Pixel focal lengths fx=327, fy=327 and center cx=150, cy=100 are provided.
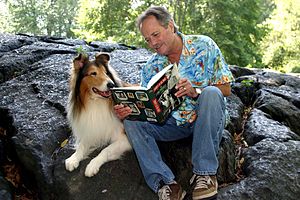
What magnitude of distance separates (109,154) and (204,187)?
3.04ft

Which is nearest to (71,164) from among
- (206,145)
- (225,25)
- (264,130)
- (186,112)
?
(186,112)

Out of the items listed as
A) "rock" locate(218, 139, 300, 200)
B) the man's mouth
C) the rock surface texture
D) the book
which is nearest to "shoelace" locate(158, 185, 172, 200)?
the rock surface texture

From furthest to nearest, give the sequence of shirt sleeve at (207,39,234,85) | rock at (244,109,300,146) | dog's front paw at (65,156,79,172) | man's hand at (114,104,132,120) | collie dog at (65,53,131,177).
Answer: rock at (244,109,300,146) → dog's front paw at (65,156,79,172) → collie dog at (65,53,131,177) → shirt sleeve at (207,39,234,85) → man's hand at (114,104,132,120)

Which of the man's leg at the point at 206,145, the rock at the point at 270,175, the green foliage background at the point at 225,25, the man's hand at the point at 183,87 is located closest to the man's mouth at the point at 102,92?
the man's hand at the point at 183,87

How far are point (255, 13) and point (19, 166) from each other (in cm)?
1182

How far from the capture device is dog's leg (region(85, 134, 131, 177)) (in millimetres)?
2820

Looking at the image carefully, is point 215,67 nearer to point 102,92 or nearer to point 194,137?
point 194,137

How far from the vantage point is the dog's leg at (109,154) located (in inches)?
111

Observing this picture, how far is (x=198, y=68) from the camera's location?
2.71m

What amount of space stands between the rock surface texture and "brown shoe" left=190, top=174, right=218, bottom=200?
13.9 inches

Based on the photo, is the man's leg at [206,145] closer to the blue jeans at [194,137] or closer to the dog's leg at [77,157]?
the blue jeans at [194,137]

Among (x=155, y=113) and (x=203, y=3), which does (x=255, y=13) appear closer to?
(x=203, y=3)

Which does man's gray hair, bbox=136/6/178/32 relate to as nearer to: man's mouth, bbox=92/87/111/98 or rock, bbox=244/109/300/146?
man's mouth, bbox=92/87/111/98

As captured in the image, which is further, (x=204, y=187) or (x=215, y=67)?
(x=215, y=67)
